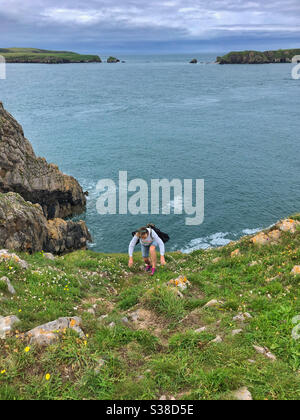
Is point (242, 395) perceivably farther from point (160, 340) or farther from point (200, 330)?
point (160, 340)

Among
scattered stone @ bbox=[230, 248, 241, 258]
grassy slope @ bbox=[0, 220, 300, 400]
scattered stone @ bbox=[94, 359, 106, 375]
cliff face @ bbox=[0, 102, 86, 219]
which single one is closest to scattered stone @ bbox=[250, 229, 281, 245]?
scattered stone @ bbox=[230, 248, 241, 258]

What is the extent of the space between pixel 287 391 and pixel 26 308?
26.6ft

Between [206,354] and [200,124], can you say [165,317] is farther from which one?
[200,124]

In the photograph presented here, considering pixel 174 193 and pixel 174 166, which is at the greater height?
pixel 174 166

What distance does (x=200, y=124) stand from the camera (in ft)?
263

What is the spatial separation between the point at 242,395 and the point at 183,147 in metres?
60.4

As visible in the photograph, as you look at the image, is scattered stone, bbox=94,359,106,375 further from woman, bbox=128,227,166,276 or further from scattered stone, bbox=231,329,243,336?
woman, bbox=128,227,166,276

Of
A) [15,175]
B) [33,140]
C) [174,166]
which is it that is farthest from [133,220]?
[33,140]

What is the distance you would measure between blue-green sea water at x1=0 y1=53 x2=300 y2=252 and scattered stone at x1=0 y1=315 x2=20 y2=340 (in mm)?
24965

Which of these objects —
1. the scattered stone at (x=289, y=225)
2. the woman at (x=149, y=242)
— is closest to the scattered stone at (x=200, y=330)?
the woman at (x=149, y=242)

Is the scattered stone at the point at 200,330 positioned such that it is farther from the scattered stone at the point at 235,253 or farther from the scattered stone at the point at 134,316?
the scattered stone at the point at 235,253

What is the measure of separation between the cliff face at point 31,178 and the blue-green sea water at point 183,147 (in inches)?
138

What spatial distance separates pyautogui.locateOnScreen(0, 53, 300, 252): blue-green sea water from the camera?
3912 cm

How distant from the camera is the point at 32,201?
122 ft
